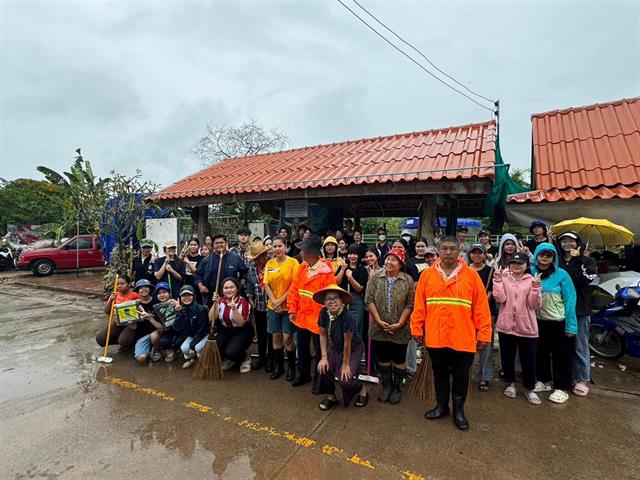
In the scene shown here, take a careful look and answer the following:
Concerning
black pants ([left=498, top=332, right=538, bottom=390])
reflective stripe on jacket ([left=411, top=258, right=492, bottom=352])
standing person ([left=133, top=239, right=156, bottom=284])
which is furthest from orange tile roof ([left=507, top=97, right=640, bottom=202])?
standing person ([left=133, top=239, right=156, bottom=284])

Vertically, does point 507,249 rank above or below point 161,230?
below

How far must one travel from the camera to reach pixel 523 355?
354cm

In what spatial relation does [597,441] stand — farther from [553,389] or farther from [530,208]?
[530,208]

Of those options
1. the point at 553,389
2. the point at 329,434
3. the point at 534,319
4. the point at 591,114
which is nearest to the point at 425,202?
the point at 534,319

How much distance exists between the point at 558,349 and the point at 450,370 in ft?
4.46

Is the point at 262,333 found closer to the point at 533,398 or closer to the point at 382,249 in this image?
the point at 382,249

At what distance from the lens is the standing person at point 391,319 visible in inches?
134

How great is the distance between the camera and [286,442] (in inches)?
111

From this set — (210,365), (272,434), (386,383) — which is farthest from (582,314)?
(210,365)

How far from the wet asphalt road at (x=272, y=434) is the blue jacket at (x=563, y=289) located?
2.60 ft

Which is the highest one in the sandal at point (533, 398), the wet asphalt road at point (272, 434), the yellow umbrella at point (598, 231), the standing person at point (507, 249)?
the yellow umbrella at point (598, 231)

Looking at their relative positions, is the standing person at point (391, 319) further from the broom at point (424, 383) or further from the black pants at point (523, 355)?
the black pants at point (523, 355)

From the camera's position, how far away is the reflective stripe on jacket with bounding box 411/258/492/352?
9.51ft

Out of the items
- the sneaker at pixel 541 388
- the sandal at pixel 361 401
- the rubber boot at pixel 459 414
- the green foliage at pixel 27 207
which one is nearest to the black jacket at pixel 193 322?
the sandal at pixel 361 401
